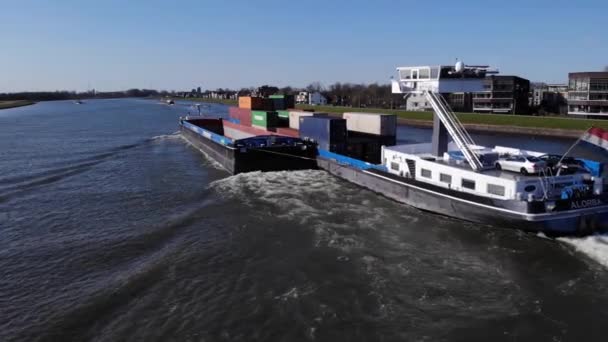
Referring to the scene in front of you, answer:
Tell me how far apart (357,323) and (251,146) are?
22.3 meters

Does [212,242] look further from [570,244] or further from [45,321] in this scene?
[570,244]

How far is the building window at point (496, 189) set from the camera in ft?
61.4

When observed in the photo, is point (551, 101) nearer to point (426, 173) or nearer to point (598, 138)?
point (598, 138)

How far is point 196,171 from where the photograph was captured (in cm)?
3475

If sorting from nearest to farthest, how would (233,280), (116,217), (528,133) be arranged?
(233,280) < (116,217) < (528,133)

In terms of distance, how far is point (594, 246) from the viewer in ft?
55.2

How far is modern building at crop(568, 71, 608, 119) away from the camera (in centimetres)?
7081

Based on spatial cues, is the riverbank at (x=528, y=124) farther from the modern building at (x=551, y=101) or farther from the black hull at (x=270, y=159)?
the black hull at (x=270, y=159)

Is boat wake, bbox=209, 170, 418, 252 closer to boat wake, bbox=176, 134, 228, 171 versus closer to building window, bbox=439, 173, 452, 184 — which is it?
building window, bbox=439, 173, 452, 184

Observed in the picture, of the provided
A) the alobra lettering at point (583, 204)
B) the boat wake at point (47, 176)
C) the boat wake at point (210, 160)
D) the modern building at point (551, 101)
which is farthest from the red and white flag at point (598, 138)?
the modern building at point (551, 101)

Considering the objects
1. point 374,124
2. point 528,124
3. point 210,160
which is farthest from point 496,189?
point 528,124

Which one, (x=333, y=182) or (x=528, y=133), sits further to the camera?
(x=528, y=133)

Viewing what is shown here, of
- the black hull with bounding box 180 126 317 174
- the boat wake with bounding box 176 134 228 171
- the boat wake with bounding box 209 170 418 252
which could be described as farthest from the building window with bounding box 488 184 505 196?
the boat wake with bounding box 176 134 228 171

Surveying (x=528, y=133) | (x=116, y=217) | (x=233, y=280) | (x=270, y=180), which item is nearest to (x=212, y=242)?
(x=233, y=280)
